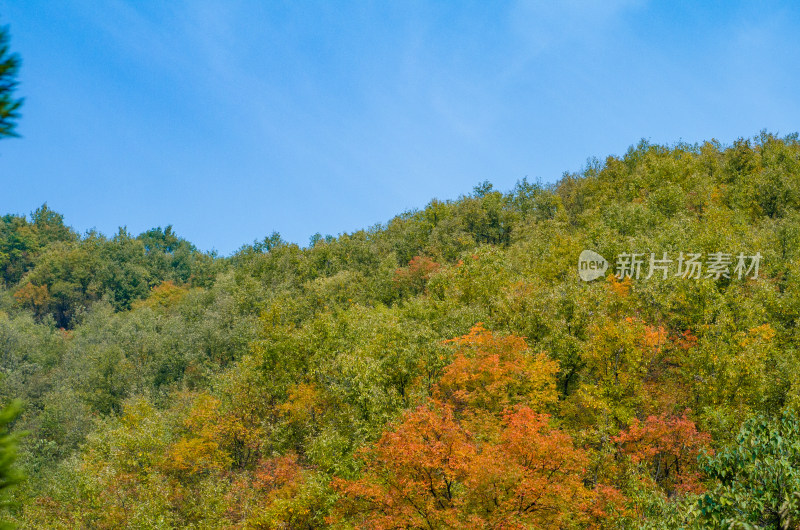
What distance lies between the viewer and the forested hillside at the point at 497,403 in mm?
20109

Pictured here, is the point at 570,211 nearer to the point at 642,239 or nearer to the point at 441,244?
the point at 441,244

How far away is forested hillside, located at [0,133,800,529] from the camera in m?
20.1

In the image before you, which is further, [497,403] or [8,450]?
[497,403]

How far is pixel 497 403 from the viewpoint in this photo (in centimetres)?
2781

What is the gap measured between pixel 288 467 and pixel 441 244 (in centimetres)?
4592

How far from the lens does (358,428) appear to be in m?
27.1

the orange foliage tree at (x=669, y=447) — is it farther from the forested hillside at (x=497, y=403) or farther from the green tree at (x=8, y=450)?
the green tree at (x=8, y=450)

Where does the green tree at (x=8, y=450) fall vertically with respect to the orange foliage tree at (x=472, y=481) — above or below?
above

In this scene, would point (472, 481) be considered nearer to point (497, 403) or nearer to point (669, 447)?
point (497, 403)

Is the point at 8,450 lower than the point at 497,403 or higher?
higher

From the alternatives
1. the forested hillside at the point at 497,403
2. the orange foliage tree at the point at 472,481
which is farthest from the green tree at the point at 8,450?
the orange foliage tree at the point at 472,481

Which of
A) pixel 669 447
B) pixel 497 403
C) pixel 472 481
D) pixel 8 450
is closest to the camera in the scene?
pixel 8 450

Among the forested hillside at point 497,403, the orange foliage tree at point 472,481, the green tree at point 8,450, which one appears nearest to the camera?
the green tree at point 8,450

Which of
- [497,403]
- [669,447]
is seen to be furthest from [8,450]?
[497,403]
